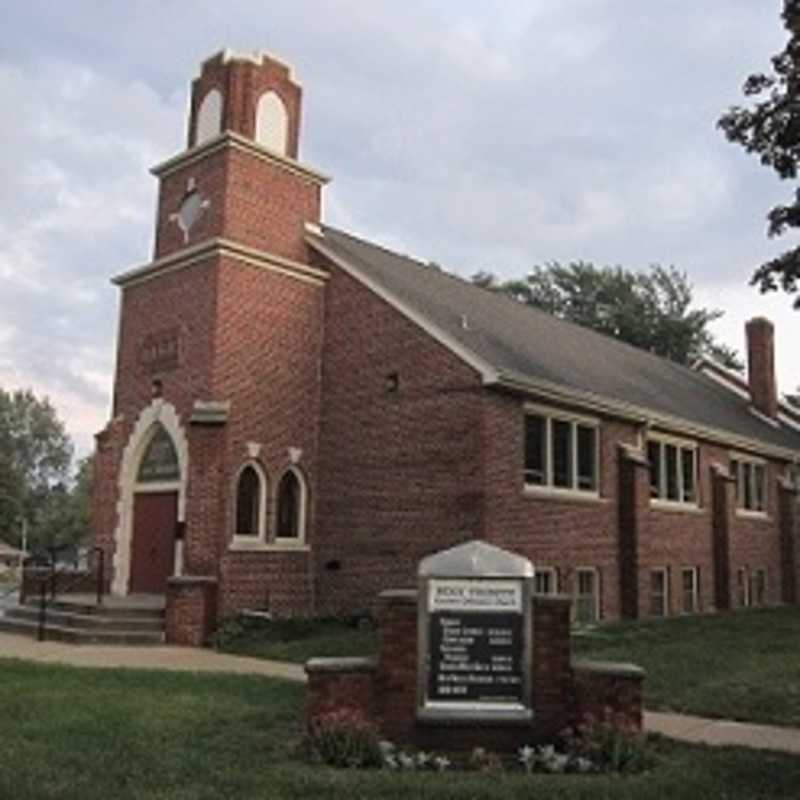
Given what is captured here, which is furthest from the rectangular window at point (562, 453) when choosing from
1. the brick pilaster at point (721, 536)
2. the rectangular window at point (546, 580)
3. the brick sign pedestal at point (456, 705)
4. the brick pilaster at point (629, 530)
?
the brick sign pedestal at point (456, 705)

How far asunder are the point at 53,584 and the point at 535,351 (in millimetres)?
11520

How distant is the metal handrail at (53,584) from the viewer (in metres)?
17.3

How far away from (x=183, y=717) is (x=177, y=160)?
47.7ft

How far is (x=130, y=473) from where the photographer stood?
2081cm

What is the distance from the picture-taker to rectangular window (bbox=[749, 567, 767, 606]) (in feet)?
93.9

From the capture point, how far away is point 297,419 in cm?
2047

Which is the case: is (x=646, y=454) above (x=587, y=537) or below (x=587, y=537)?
above

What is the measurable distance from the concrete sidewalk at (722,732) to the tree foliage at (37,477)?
7944 centimetres

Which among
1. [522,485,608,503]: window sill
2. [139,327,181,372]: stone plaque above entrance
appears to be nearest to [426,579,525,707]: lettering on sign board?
[522,485,608,503]: window sill

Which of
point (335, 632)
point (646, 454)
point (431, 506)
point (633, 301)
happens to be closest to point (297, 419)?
point (431, 506)

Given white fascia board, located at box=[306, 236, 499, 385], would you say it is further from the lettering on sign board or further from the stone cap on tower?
the lettering on sign board

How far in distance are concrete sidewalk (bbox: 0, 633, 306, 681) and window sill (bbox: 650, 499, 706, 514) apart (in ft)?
39.1

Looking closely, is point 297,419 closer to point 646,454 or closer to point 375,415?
point 375,415

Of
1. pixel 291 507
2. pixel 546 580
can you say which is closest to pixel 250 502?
pixel 291 507
